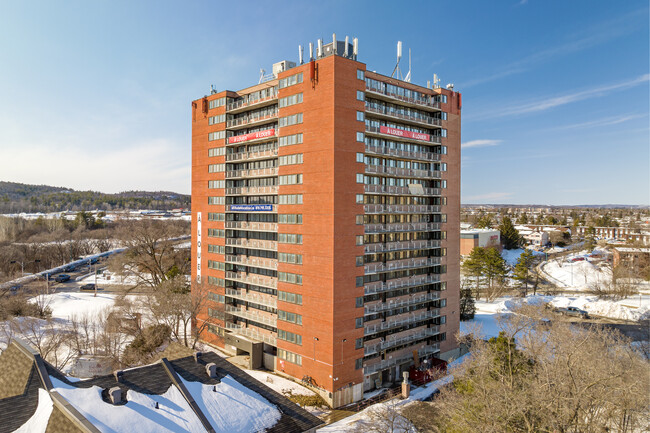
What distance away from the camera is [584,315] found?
74375 millimetres

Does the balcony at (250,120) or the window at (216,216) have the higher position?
the balcony at (250,120)

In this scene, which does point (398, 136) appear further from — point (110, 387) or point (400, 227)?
point (110, 387)

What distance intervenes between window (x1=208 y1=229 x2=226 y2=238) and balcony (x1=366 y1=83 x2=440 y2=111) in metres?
28.1

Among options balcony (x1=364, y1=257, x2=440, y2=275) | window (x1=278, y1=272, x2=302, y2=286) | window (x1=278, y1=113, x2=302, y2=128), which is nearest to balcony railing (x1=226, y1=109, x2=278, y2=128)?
window (x1=278, y1=113, x2=302, y2=128)

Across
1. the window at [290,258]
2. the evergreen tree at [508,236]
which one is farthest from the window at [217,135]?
the evergreen tree at [508,236]

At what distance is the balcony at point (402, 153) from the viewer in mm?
42875

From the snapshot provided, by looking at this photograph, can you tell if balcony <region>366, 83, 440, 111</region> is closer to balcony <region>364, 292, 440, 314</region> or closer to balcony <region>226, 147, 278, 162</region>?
balcony <region>226, 147, 278, 162</region>

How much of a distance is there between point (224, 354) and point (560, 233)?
161238mm

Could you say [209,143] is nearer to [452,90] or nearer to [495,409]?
[452,90]

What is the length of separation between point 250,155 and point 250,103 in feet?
22.7

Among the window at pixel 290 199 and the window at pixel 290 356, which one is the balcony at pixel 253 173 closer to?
the window at pixel 290 199

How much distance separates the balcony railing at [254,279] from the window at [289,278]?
6.47ft

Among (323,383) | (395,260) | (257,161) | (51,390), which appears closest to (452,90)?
(395,260)

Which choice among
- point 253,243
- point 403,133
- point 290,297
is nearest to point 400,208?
point 403,133
